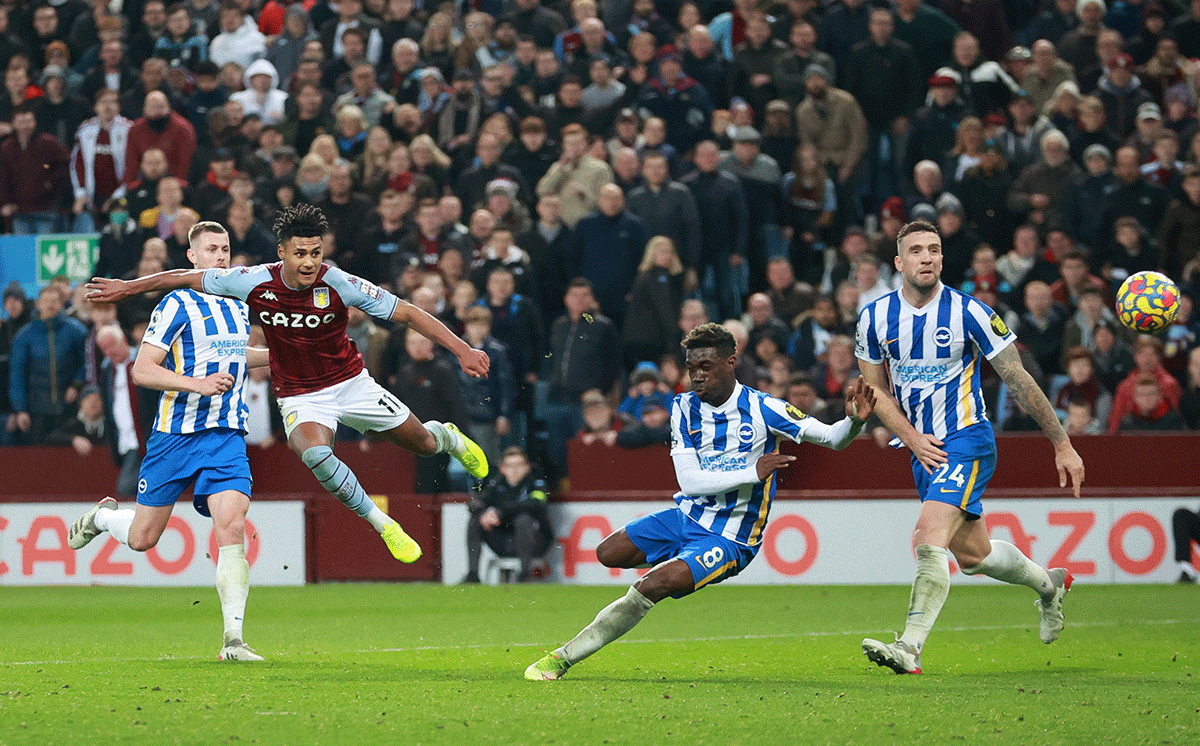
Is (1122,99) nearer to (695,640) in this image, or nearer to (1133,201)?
(1133,201)

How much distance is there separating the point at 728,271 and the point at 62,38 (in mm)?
9471

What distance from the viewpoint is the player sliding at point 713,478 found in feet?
25.2

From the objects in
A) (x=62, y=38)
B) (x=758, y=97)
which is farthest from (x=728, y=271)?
(x=62, y=38)

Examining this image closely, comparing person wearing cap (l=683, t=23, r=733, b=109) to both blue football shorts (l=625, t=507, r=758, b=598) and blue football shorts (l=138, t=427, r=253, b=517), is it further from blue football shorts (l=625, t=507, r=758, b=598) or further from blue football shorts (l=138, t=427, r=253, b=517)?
blue football shorts (l=625, t=507, r=758, b=598)

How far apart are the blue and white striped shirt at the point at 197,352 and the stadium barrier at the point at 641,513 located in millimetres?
6709

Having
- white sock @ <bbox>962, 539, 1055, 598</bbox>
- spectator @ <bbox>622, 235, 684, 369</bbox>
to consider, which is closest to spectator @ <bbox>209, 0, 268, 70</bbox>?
spectator @ <bbox>622, 235, 684, 369</bbox>

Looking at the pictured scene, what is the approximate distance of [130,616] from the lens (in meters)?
12.7

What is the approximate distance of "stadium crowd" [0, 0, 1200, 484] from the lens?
15.3m

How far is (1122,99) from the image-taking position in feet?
55.4

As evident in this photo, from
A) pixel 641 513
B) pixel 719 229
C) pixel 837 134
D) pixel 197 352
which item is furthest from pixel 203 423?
pixel 837 134

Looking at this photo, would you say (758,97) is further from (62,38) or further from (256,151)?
(62,38)

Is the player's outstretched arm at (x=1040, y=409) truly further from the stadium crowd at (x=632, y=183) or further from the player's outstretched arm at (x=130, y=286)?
the stadium crowd at (x=632, y=183)

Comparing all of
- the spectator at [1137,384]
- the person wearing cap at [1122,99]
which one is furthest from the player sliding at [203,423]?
the person wearing cap at [1122,99]

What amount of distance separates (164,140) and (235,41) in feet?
7.24
